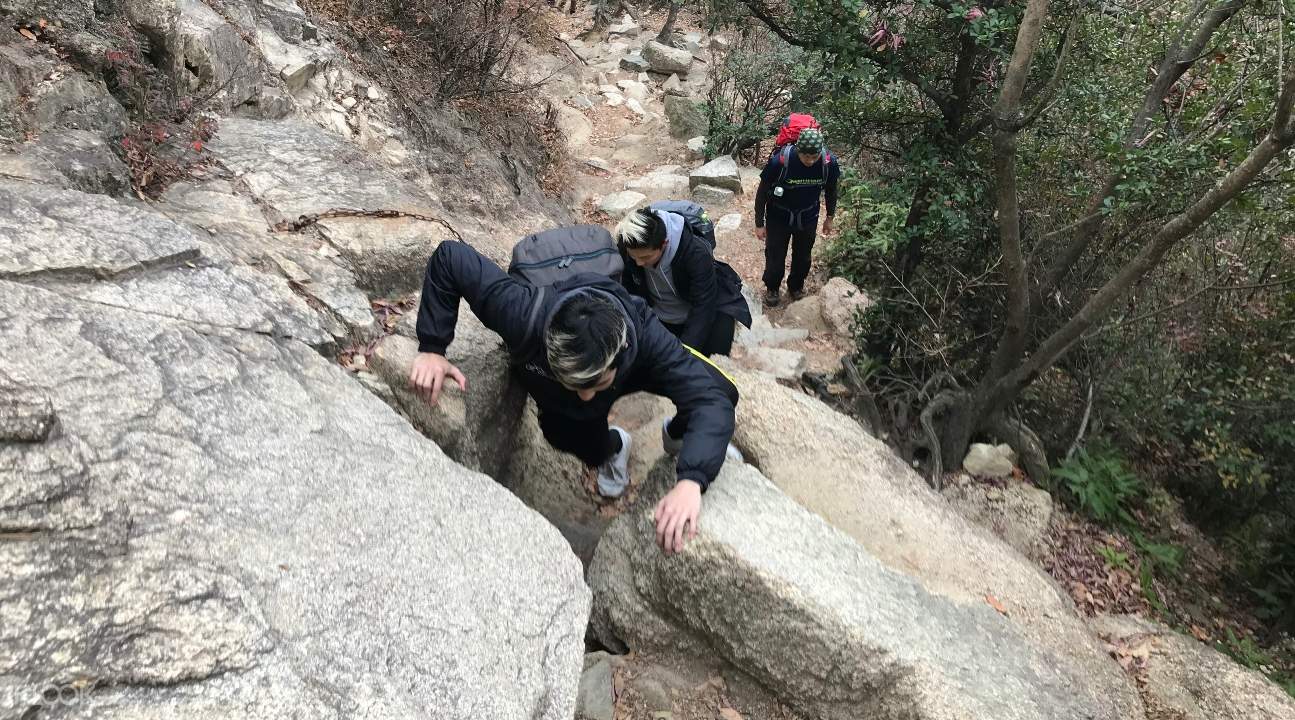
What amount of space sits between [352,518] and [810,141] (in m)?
5.27

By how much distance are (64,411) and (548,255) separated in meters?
1.84

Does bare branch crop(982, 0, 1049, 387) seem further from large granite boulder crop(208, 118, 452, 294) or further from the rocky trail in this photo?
large granite boulder crop(208, 118, 452, 294)

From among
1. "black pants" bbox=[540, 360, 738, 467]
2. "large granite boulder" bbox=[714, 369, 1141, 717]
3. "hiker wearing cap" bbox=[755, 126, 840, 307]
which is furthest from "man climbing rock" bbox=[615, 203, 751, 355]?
"hiker wearing cap" bbox=[755, 126, 840, 307]

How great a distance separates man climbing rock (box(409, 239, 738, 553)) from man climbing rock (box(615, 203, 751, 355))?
814 mm

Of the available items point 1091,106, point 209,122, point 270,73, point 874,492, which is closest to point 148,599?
point 874,492

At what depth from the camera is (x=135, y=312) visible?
272 centimetres

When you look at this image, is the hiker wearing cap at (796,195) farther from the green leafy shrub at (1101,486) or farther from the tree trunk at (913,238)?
the green leafy shrub at (1101,486)

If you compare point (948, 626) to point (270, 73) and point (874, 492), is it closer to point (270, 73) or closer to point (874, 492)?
point (874, 492)

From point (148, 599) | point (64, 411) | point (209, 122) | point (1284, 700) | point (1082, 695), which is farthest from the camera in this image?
point (209, 122)

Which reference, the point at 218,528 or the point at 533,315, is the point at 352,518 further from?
the point at 533,315

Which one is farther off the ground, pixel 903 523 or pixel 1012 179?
pixel 1012 179

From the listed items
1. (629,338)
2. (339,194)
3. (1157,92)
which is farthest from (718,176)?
(629,338)

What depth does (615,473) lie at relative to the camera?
14.3 ft

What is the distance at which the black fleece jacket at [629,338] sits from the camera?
9.39 feet
